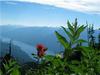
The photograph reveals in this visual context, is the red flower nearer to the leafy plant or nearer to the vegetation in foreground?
the vegetation in foreground

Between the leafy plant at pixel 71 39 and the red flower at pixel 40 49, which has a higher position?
the leafy plant at pixel 71 39

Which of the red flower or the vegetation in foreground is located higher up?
the vegetation in foreground

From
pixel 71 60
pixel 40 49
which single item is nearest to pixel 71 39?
pixel 71 60

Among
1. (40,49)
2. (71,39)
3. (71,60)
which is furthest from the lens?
(40,49)

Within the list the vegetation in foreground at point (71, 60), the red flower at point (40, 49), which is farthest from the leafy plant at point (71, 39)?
the red flower at point (40, 49)

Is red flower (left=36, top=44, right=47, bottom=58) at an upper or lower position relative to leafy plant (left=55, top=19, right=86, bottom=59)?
lower

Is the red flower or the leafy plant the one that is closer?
the leafy plant

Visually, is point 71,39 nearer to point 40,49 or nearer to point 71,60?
point 71,60

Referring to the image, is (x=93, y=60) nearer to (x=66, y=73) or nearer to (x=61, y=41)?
(x=66, y=73)

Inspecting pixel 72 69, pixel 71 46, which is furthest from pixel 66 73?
pixel 71 46

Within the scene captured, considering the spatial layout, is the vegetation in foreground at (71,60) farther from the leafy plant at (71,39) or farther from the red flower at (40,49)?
the red flower at (40,49)

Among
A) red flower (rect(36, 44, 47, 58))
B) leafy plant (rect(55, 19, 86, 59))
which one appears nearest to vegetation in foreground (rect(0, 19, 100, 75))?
leafy plant (rect(55, 19, 86, 59))
